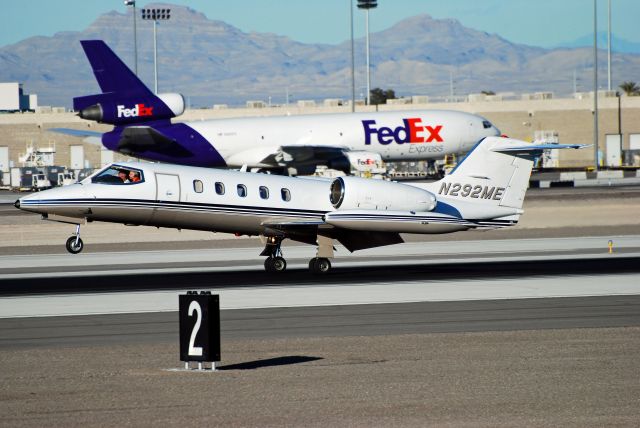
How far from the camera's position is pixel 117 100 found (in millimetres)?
60969

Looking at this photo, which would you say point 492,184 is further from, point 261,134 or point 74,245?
point 261,134

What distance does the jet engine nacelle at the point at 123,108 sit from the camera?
60.9m

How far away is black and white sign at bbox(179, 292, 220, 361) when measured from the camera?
15.0m

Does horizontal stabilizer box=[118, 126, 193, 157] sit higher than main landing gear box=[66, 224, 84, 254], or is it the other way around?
horizontal stabilizer box=[118, 126, 193, 157]

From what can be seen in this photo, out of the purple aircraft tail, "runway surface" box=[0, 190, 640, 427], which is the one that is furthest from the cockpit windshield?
the purple aircraft tail

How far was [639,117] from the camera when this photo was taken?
336ft

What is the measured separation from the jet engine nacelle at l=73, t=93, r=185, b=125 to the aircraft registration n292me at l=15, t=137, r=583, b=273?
32.8 meters

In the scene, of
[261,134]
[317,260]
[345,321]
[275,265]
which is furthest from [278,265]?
[261,134]

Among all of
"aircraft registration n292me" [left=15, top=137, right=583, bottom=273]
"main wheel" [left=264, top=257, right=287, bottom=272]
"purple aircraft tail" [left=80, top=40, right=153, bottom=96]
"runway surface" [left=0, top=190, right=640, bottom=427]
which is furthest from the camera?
"purple aircraft tail" [left=80, top=40, right=153, bottom=96]

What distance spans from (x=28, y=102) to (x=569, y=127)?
3416 inches

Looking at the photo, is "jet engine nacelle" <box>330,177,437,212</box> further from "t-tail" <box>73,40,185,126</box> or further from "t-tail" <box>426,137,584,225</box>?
"t-tail" <box>73,40,185,126</box>

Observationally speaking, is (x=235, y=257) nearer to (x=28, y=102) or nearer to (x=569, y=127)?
(x=569, y=127)

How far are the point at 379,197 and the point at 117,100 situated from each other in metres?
35.0

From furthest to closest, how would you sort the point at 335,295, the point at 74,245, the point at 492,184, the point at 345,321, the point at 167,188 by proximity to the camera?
the point at 74,245 → the point at 492,184 → the point at 167,188 → the point at 335,295 → the point at 345,321
